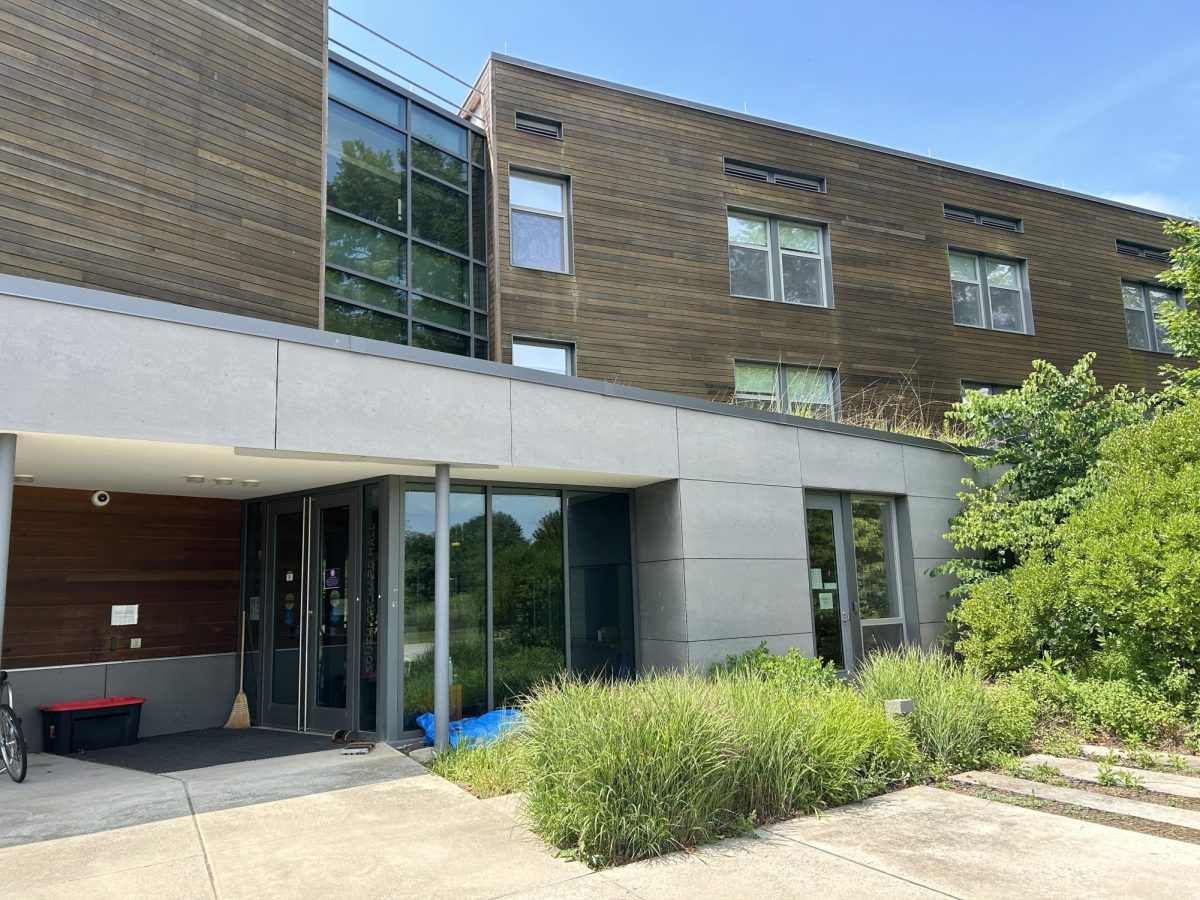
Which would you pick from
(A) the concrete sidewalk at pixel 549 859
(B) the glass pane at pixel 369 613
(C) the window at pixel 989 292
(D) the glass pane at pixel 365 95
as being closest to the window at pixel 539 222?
(D) the glass pane at pixel 365 95

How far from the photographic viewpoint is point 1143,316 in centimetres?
1847

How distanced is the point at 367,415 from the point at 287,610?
3.28 metres

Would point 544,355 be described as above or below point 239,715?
above

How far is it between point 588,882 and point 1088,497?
8.17 meters

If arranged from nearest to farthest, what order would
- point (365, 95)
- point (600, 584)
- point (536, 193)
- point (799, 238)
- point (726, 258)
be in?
point (600, 584) → point (365, 95) → point (536, 193) → point (726, 258) → point (799, 238)

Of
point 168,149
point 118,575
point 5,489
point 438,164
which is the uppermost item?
point 438,164

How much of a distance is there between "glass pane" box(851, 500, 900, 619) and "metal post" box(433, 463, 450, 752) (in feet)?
18.3

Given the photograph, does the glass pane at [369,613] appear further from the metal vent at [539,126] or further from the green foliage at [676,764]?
the metal vent at [539,126]

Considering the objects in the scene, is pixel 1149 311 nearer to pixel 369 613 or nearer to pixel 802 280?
pixel 802 280

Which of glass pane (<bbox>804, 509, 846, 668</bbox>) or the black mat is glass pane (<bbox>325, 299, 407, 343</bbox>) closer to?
the black mat

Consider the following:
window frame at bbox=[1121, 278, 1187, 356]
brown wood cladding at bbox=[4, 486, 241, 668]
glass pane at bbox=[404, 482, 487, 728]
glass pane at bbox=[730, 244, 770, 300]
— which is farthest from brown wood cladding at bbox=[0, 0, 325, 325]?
window frame at bbox=[1121, 278, 1187, 356]

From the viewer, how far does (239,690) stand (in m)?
9.26

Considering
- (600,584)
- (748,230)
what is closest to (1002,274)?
(748,230)

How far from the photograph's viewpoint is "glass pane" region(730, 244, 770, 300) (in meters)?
14.3
